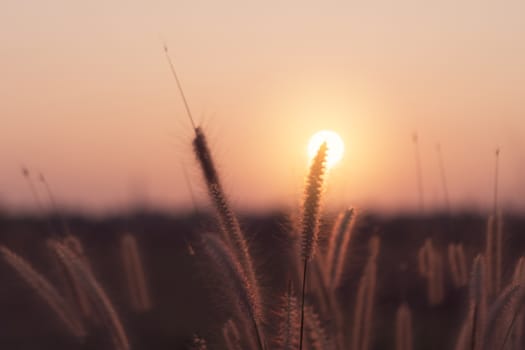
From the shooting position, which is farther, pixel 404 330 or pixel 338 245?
pixel 404 330

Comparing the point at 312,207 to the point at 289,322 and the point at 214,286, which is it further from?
the point at 214,286

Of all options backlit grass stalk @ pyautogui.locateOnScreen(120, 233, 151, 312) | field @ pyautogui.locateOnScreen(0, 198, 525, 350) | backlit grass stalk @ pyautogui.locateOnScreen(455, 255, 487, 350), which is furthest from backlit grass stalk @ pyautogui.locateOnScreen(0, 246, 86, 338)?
backlit grass stalk @ pyautogui.locateOnScreen(455, 255, 487, 350)

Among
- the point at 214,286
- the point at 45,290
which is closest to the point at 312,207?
the point at 214,286

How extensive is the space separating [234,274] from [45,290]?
3.18 feet

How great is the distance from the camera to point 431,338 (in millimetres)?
7980

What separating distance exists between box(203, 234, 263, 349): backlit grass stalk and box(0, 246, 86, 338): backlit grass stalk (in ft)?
2.84

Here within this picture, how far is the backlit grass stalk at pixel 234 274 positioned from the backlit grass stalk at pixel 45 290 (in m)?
0.87

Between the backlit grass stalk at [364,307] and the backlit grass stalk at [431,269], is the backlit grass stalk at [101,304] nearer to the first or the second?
the backlit grass stalk at [364,307]

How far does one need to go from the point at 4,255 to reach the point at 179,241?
17706 mm

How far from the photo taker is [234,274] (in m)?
2.41

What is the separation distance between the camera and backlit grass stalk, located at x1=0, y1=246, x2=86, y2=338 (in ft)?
9.75

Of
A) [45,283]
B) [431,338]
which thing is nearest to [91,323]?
[45,283]

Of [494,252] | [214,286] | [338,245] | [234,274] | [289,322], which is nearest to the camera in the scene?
[234,274]

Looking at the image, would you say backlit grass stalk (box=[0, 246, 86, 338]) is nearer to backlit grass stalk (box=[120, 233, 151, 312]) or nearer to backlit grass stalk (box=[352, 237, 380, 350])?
backlit grass stalk (box=[120, 233, 151, 312])
